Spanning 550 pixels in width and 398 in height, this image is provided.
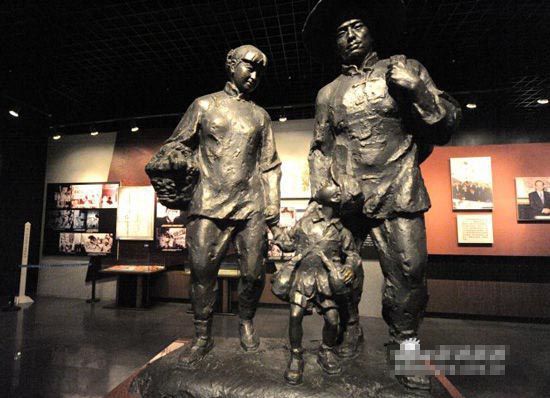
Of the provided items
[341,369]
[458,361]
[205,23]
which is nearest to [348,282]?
[341,369]

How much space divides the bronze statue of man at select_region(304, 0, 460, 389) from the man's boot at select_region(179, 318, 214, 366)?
929 millimetres

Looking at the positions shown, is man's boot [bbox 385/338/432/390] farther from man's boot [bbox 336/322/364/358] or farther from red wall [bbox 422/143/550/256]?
red wall [bbox 422/143/550/256]

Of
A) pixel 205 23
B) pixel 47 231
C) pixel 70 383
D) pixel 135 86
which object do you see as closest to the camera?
pixel 70 383

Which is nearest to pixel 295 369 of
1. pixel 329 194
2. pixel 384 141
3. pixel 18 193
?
pixel 329 194

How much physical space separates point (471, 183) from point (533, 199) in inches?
33.3

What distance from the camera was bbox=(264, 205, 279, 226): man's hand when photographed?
2377 mm

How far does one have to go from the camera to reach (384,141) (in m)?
1.96

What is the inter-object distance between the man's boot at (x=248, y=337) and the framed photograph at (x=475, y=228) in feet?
12.4

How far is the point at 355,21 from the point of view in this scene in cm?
202

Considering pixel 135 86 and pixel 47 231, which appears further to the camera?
pixel 47 231

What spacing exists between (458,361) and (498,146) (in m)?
4.20

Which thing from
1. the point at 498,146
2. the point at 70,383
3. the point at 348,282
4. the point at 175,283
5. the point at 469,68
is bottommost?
the point at 70,383

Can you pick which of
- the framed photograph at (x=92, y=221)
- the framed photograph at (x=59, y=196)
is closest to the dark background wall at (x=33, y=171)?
the framed photograph at (x=59, y=196)

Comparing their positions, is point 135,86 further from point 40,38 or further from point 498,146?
point 498,146
